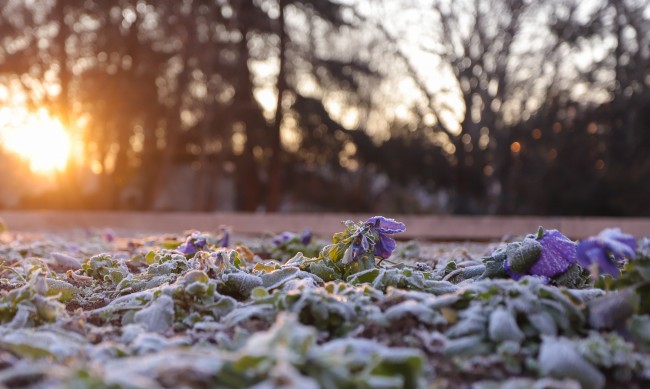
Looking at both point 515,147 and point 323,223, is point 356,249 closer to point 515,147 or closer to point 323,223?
point 323,223

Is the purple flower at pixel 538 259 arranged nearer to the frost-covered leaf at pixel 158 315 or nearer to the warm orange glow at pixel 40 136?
the frost-covered leaf at pixel 158 315

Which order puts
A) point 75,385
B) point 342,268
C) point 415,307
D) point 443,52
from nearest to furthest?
1. point 75,385
2. point 415,307
3. point 342,268
4. point 443,52

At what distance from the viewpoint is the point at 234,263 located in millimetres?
1830

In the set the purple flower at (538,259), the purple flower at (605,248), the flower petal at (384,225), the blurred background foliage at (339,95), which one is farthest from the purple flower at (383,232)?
the blurred background foliage at (339,95)

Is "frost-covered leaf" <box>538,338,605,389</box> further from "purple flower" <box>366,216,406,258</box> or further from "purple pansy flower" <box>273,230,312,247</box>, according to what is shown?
"purple pansy flower" <box>273,230,312,247</box>

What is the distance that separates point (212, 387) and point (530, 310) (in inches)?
23.7

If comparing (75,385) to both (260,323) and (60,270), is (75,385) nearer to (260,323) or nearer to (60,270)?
(260,323)

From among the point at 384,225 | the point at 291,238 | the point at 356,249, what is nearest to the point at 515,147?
the point at 291,238

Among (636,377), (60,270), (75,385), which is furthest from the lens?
(60,270)

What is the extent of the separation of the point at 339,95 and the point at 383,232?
558 inches

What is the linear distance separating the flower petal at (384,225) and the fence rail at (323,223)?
3.55m

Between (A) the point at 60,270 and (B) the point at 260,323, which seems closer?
(B) the point at 260,323

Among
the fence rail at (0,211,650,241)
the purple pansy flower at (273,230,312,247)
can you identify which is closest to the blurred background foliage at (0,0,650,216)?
the fence rail at (0,211,650,241)

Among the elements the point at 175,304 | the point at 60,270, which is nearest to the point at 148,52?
the point at 60,270
